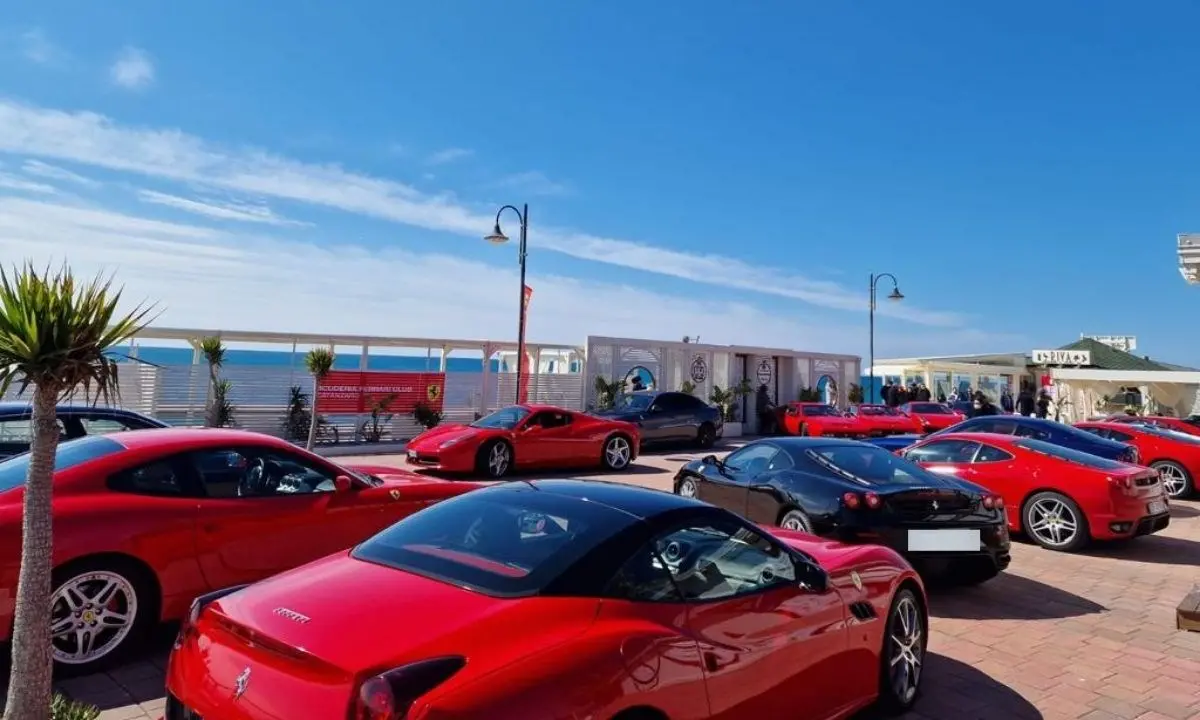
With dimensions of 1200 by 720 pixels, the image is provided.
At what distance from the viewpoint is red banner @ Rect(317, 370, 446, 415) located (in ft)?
59.0

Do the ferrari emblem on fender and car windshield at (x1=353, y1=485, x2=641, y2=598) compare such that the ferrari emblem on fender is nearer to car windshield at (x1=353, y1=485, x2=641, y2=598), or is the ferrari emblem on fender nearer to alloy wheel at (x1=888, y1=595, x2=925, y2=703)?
car windshield at (x1=353, y1=485, x2=641, y2=598)

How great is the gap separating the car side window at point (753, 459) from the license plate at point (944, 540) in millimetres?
1779

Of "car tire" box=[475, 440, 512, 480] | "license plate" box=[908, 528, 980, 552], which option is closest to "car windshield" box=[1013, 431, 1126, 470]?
"license plate" box=[908, 528, 980, 552]

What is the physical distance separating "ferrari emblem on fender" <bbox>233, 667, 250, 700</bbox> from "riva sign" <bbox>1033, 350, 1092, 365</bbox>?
1762 inches

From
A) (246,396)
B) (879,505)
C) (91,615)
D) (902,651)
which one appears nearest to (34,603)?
(91,615)

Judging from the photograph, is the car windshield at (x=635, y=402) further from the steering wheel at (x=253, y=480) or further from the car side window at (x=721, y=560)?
the car side window at (x=721, y=560)

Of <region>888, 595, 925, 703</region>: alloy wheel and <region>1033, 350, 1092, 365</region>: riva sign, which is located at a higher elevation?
<region>1033, 350, 1092, 365</region>: riva sign

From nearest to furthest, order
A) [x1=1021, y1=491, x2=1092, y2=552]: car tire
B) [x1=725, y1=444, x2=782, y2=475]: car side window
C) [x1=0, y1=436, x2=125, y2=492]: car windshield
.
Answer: [x1=0, y1=436, x2=125, y2=492]: car windshield → [x1=725, y1=444, x2=782, y2=475]: car side window → [x1=1021, y1=491, x2=1092, y2=552]: car tire

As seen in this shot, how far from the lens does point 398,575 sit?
112 inches

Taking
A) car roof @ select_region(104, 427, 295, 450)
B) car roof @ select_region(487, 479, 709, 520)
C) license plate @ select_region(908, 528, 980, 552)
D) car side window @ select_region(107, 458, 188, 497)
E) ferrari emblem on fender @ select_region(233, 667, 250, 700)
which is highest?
car roof @ select_region(104, 427, 295, 450)

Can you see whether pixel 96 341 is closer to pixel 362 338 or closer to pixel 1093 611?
pixel 1093 611

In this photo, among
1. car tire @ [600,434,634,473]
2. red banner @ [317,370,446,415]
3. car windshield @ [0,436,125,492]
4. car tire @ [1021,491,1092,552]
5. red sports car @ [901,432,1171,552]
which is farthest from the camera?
red banner @ [317,370,446,415]

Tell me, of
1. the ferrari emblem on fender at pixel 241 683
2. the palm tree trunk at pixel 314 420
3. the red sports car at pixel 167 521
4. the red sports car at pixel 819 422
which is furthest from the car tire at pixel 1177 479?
the palm tree trunk at pixel 314 420

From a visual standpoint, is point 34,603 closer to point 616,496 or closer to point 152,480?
point 152,480
